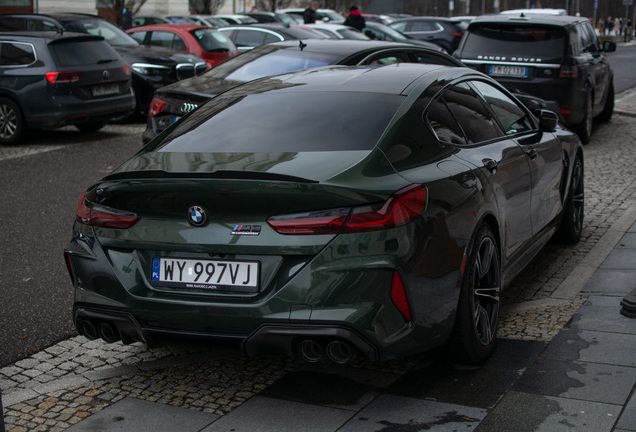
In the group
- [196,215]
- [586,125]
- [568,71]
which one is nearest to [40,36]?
[568,71]

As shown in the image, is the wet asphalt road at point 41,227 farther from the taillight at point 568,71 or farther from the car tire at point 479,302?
the taillight at point 568,71

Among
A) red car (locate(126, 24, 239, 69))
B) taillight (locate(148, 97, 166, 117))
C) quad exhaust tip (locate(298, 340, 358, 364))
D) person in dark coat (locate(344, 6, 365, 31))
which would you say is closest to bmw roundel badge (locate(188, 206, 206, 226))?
quad exhaust tip (locate(298, 340, 358, 364))

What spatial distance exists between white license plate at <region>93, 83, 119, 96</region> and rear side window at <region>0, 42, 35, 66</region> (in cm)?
96

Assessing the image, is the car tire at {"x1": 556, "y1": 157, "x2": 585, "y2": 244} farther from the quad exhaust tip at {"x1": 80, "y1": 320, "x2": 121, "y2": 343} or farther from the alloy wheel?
the quad exhaust tip at {"x1": 80, "y1": 320, "x2": 121, "y2": 343}

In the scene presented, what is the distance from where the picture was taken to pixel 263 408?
350 cm

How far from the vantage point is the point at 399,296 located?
325 cm

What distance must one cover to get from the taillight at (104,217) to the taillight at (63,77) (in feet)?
26.9

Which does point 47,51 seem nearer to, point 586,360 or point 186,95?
point 186,95

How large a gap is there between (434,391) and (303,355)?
0.74m

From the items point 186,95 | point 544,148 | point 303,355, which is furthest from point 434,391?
point 186,95

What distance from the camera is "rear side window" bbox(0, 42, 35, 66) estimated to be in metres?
11.4

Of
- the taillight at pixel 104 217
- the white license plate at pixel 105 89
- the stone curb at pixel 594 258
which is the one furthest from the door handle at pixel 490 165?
the white license plate at pixel 105 89

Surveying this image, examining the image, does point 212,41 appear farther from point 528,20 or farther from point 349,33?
point 349,33

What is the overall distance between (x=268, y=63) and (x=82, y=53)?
452 cm
